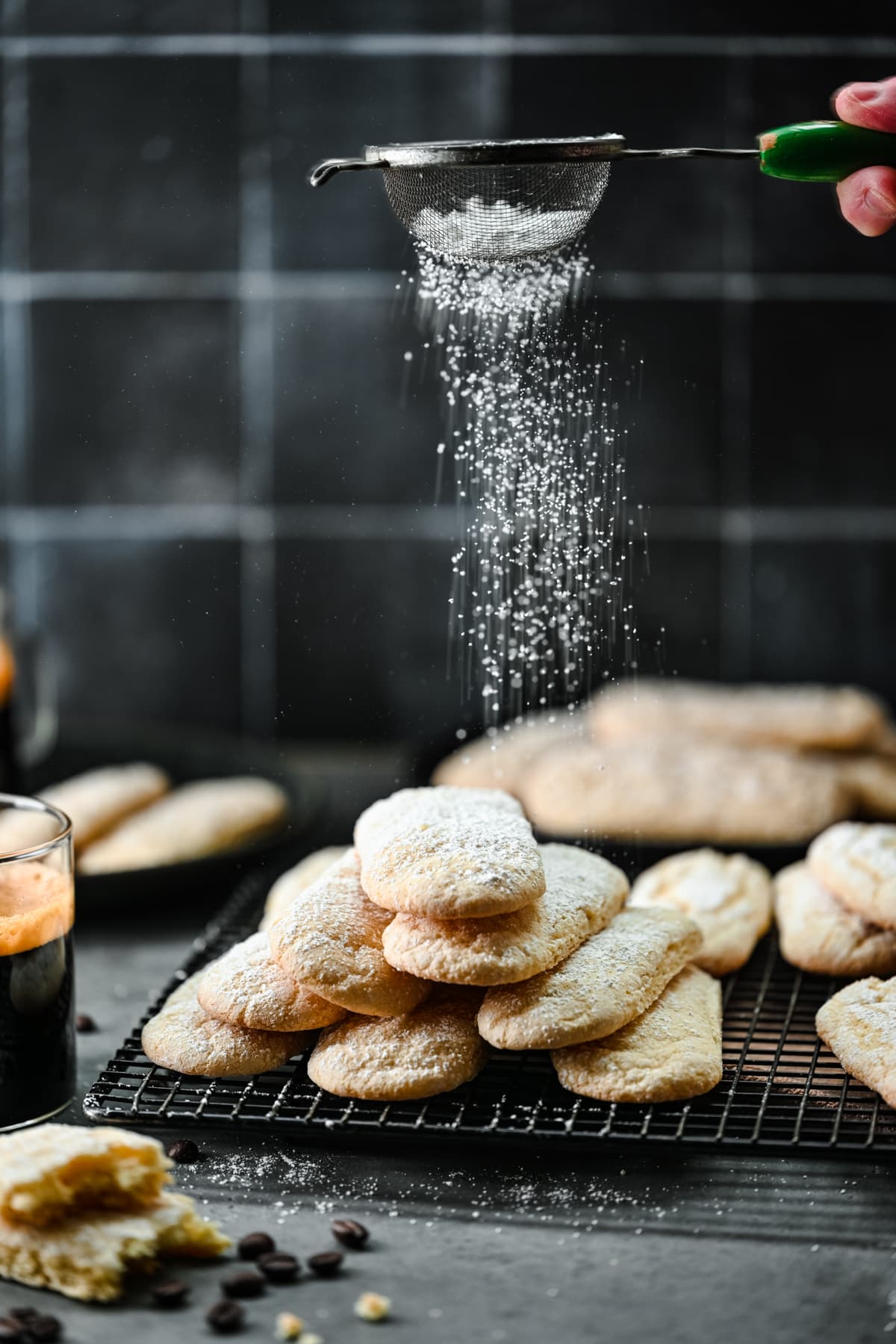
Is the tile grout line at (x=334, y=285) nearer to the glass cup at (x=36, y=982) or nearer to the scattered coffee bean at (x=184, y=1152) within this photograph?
the glass cup at (x=36, y=982)

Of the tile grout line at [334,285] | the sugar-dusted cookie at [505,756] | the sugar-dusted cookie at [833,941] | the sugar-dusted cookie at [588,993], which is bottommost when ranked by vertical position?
the sugar-dusted cookie at [833,941]

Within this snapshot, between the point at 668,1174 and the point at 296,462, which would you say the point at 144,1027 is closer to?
the point at 668,1174

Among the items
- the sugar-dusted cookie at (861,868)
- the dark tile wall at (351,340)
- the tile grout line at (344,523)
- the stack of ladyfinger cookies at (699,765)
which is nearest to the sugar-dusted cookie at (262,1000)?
the sugar-dusted cookie at (861,868)

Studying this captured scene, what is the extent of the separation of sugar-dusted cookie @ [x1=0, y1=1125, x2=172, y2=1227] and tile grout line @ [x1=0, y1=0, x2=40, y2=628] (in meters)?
1.67

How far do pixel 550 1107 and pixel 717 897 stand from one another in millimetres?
367

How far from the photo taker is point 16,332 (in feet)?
7.89

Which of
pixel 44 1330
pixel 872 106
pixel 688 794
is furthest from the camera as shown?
pixel 688 794

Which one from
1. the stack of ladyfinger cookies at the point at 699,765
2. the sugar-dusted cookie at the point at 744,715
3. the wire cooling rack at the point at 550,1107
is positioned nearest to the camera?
the wire cooling rack at the point at 550,1107

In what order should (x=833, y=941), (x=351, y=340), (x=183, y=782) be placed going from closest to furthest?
1. (x=833, y=941)
2. (x=183, y=782)
3. (x=351, y=340)

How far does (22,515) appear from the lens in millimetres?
2453

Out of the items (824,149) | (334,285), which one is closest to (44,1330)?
(824,149)

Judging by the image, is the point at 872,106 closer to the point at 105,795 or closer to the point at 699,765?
the point at 699,765

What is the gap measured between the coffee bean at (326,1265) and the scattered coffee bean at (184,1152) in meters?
0.16

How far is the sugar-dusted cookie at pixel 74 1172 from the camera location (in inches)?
34.3
